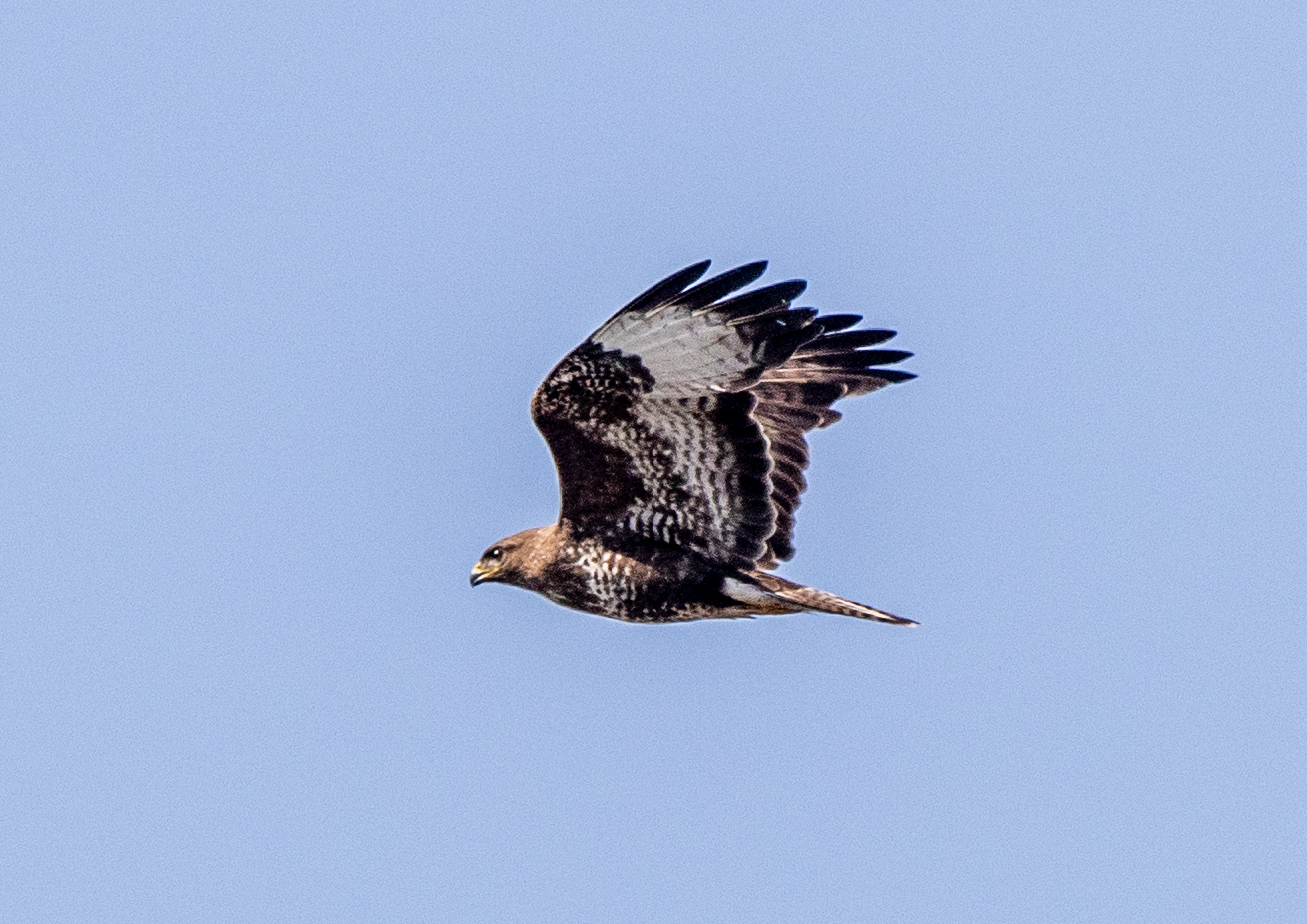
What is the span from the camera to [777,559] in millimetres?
13984

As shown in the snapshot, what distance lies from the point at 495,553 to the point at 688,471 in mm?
1467

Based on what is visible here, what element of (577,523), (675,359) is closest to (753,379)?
(675,359)

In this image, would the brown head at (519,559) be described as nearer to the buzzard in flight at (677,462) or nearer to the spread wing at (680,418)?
the buzzard in flight at (677,462)

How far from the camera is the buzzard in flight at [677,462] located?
12758 millimetres

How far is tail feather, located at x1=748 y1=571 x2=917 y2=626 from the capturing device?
13.2 meters

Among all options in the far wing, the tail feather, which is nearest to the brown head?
the far wing

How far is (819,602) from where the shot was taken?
13.3 metres

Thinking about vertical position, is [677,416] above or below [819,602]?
above

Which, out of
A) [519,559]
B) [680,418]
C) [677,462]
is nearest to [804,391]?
[677,462]

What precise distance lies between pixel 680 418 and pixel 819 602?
4.30 ft

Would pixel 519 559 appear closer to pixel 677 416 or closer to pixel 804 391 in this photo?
pixel 677 416

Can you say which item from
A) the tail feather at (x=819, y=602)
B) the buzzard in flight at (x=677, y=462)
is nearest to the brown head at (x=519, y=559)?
the buzzard in flight at (x=677, y=462)

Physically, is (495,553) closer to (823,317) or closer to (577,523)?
(577,523)

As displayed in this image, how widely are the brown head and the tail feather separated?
1.26 m
